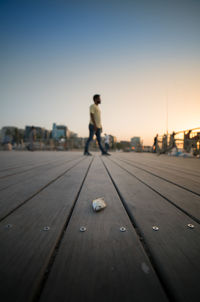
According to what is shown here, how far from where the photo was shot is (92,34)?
13.0 metres

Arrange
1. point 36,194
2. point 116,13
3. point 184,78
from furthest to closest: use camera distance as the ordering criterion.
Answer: point 184,78 < point 116,13 < point 36,194

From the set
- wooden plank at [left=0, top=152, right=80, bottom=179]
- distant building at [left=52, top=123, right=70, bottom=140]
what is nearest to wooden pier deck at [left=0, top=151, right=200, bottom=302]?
wooden plank at [left=0, top=152, right=80, bottom=179]

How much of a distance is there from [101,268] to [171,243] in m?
0.25

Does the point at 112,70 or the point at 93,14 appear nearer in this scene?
the point at 93,14

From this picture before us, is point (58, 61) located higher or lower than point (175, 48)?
higher

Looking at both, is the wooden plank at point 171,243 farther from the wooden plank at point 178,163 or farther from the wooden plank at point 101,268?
the wooden plank at point 178,163

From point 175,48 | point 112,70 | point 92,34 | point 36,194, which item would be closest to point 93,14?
point 92,34

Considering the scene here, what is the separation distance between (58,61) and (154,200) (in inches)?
758

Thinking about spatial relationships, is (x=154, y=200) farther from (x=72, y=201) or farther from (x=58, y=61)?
(x=58, y=61)

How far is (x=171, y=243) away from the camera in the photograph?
0.41m

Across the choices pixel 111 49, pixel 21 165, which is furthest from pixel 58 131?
pixel 21 165

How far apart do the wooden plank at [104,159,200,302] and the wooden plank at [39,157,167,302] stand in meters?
0.03

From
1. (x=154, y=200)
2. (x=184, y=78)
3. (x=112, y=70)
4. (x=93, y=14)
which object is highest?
(x=93, y=14)

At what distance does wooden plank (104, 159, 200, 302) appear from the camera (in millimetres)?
273
